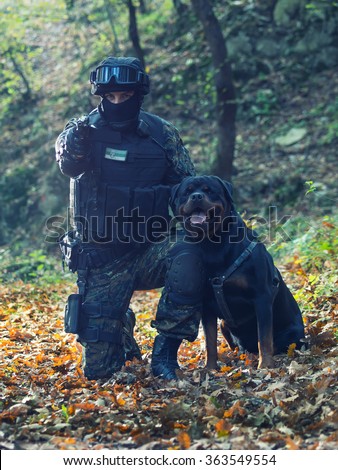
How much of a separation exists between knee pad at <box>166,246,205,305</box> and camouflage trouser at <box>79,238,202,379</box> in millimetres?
42

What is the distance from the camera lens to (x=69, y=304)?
5.85 m

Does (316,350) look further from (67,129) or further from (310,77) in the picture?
(310,77)

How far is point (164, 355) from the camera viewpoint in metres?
5.55

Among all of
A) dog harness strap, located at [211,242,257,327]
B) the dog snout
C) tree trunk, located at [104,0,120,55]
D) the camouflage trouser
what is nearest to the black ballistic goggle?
the dog snout

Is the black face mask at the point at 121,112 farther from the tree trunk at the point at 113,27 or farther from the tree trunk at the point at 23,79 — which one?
the tree trunk at the point at 23,79

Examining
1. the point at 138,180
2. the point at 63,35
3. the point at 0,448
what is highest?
the point at 63,35

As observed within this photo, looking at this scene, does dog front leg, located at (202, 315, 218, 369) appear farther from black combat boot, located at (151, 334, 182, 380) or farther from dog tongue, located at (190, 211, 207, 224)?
dog tongue, located at (190, 211, 207, 224)

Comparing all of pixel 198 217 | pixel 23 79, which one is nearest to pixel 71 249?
pixel 198 217

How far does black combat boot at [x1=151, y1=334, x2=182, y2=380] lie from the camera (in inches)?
216

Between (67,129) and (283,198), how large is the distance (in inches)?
281

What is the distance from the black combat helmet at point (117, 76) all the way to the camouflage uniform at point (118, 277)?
1.38 ft

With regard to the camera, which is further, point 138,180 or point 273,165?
point 273,165

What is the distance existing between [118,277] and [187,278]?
0.75m
